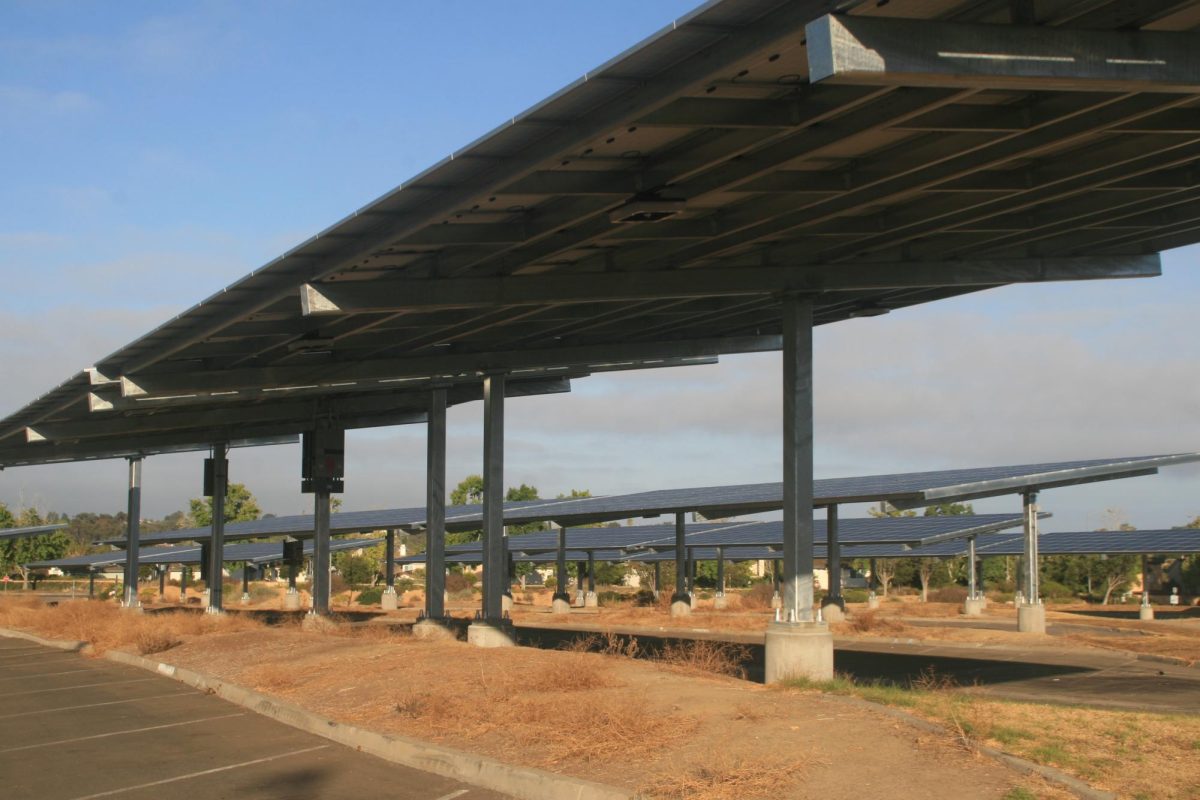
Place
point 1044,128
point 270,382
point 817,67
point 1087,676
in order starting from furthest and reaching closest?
1. point 270,382
2. point 1087,676
3. point 1044,128
4. point 817,67

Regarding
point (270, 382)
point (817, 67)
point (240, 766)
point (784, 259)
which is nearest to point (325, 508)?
point (270, 382)

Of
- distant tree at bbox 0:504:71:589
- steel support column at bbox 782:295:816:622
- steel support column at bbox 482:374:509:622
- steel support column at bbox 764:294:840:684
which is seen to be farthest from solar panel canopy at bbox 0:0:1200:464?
distant tree at bbox 0:504:71:589

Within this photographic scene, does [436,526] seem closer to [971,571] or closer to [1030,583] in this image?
[1030,583]

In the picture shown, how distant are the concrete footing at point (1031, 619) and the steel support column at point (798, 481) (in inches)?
752

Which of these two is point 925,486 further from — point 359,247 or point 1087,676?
point 359,247

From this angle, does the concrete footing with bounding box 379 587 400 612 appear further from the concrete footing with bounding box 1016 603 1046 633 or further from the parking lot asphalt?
the parking lot asphalt

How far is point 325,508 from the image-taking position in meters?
34.1

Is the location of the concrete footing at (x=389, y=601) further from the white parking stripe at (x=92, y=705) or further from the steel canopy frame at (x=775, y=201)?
the white parking stripe at (x=92, y=705)

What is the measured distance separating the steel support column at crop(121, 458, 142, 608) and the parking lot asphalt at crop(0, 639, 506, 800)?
2467 centimetres

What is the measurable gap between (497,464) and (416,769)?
535 inches

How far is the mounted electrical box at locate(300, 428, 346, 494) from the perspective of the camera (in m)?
32.2

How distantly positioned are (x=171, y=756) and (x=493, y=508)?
490 inches

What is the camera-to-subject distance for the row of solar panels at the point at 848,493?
2934 cm

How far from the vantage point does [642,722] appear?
11.3 metres
